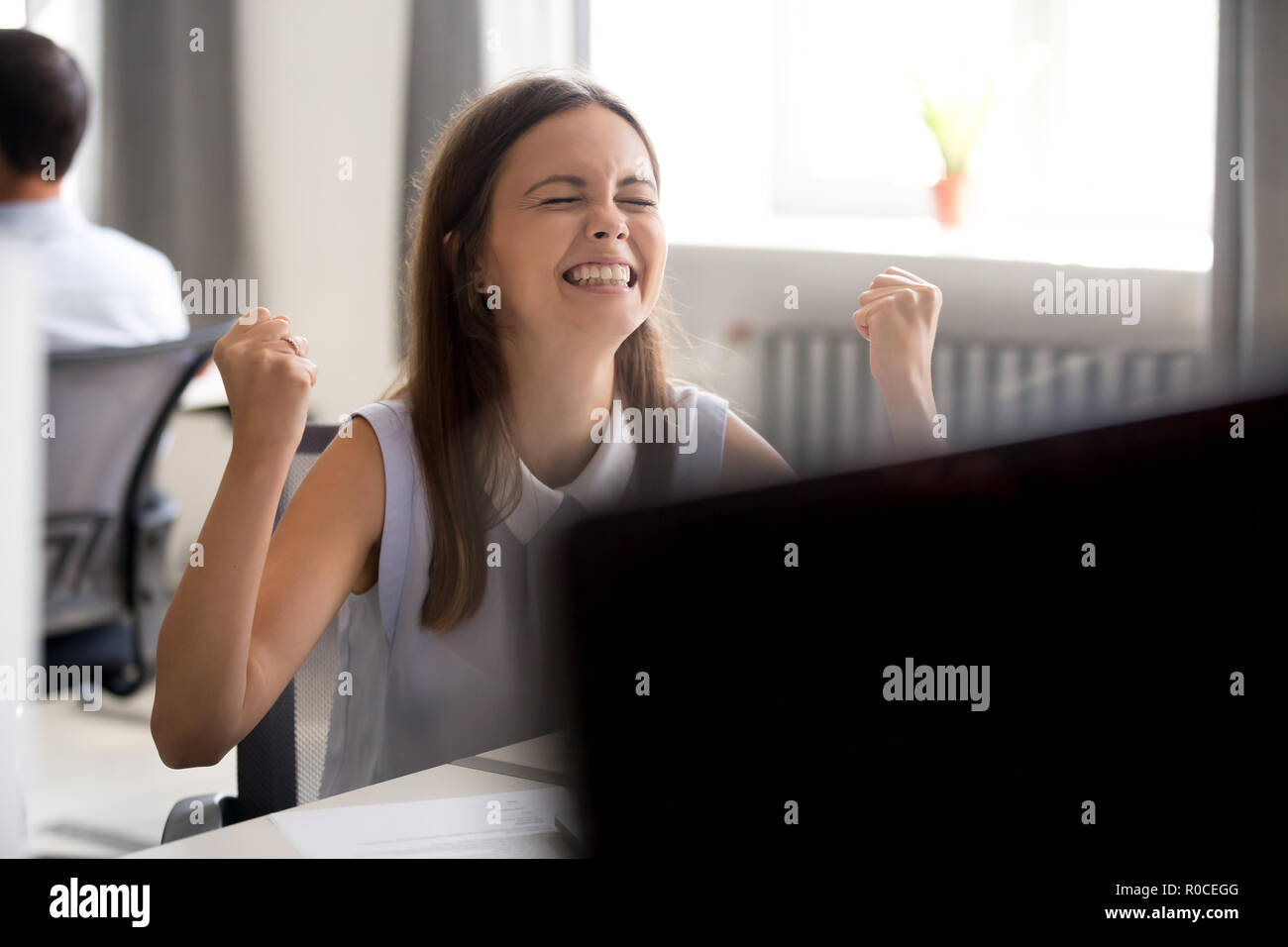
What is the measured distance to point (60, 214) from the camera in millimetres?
2186

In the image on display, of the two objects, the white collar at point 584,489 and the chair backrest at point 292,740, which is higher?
the white collar at point 584,489

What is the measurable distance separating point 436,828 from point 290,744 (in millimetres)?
387

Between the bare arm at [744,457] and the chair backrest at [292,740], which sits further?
the bare arm at [744,457]

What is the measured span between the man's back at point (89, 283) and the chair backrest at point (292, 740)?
1.18 meters

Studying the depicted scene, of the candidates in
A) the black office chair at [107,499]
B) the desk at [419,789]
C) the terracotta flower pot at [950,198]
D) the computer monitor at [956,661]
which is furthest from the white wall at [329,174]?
the computer monitor at [956,661]

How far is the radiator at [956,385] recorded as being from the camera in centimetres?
252

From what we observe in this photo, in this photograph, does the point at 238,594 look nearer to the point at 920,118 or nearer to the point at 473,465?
the point at 473,465

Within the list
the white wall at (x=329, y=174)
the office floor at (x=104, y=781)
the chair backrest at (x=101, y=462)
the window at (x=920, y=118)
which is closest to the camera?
the chair backrest at (x=101, y=462)

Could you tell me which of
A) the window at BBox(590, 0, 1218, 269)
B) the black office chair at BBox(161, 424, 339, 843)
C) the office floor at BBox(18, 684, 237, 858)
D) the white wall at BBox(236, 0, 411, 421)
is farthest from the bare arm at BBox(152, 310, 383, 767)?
the white wall at BBox(236, 0, 411, 421)

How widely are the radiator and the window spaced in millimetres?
203

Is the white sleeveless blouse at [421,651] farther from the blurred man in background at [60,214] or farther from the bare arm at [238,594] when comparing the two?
the blurred man in background at [60,214]

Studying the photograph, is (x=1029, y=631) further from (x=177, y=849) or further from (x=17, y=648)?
(x=177, y=849)

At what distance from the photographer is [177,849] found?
2.35 feet

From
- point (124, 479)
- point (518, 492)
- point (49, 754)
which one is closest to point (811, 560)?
point (518, 492)
